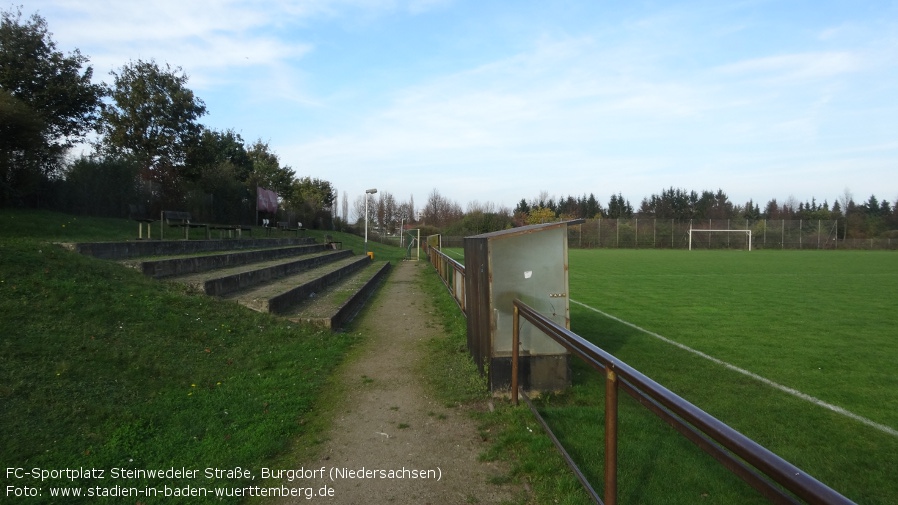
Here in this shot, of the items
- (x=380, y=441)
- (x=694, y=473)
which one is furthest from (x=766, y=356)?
(x=380, y=441)

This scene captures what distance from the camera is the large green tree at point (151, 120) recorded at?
68.1 ft

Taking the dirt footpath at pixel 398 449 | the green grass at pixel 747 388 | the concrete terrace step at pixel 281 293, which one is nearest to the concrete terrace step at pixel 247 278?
the concrete terrace step at pixel 281 293

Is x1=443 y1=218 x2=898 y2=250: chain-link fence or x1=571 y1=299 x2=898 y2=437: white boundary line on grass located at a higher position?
x1=443 y1=218 x2=898 y2=250: chain-link fence

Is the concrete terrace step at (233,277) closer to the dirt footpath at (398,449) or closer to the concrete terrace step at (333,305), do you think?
the concrete terrace step at (333,305)

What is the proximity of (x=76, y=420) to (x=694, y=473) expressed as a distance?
3894 mm

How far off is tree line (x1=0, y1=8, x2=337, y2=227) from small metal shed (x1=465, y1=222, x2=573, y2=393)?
1070cm

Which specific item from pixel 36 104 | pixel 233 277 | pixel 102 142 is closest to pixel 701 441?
pixel 233 277

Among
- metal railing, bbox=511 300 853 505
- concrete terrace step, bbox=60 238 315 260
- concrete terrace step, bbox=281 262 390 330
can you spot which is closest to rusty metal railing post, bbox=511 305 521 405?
metal railing, bbox=511 300 853 505

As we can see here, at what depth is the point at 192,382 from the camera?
4.86 meters

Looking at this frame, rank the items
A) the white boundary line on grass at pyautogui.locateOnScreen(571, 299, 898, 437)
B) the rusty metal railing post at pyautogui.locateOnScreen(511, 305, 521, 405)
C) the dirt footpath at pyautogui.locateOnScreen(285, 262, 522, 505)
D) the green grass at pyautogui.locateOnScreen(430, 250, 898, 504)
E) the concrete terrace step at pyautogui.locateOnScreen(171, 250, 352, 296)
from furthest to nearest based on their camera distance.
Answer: the concrete terrace step at pyautogui.locateOnScreen(171, 250, 352, 296), the rusty metal railing post at pyautogui.locateOnScreen(511, 305, 521, 405), the white boundary line on grass at pyautogui.locateOnScreen(571, 299, 898, 437), the green grass at pyautogui.locateOnScreen(430, 250, 898, 504), the dirt footpath at pyautogui.locateOnScreen(285, 262, 522, 505)

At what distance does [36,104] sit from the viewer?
16.2 m

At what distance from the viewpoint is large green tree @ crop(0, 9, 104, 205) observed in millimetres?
11609

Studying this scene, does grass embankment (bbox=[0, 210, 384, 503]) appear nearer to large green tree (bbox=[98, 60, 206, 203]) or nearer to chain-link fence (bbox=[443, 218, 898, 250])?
large green tree (bbox=[98, 60, 206, 203])

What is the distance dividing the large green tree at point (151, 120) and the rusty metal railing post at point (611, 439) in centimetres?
2006
